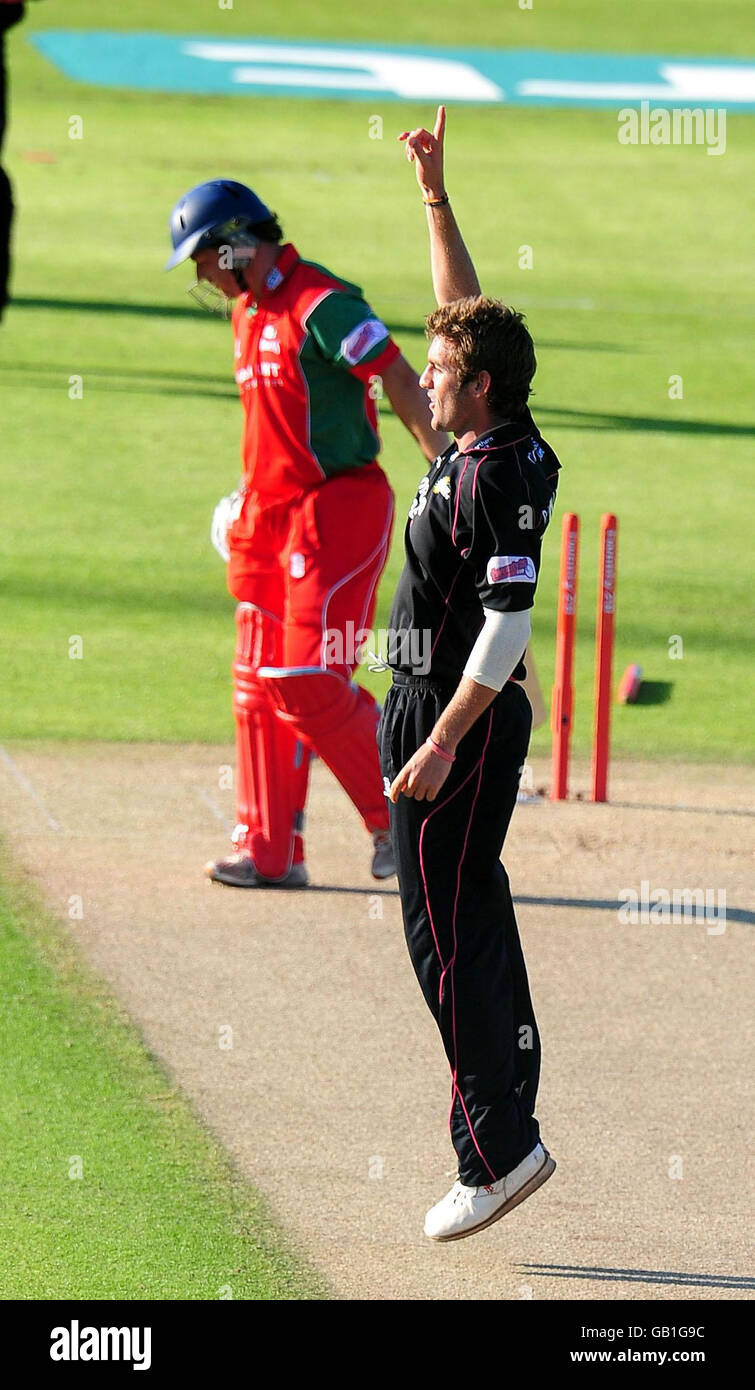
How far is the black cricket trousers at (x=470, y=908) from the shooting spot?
16.0 ft

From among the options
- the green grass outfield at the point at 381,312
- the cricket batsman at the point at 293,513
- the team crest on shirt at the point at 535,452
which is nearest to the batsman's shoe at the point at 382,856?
the cricket batsman at the point at 293,513

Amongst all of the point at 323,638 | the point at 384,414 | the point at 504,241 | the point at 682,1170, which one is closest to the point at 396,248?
the point at 504,241

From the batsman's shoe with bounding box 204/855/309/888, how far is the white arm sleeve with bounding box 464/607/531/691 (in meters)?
2.96

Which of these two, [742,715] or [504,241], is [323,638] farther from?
[504,241]

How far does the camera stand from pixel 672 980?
22.1 feet

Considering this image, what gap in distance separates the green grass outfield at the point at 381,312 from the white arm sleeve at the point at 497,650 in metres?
4.79

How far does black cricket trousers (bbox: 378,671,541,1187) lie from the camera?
4.88 m

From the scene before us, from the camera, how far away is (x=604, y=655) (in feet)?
27.8

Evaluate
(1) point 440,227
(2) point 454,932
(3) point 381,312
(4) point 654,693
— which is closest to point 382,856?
(2) point 454,932

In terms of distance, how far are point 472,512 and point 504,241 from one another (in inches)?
820

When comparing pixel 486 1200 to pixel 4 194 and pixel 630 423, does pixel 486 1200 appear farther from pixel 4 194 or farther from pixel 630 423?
pixel 630 423

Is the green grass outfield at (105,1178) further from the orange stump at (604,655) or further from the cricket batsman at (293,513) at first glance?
the orange stump at (604,655)

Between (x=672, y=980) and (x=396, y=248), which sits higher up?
(x=396, y=248)

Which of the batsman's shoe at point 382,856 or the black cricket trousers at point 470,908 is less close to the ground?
the black cricket trousers at point 470,908
